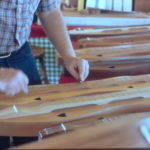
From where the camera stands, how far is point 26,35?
1377mm

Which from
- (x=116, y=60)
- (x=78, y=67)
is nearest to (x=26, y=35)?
(x=78, y=67)

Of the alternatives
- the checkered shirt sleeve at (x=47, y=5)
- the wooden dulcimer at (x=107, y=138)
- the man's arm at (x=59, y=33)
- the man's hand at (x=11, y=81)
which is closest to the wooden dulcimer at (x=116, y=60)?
the man's arm at (x=59, y=33)

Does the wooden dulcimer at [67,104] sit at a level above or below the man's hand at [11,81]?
below

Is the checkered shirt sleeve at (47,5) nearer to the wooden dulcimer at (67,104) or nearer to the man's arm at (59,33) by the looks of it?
the man's arm at (59,33)

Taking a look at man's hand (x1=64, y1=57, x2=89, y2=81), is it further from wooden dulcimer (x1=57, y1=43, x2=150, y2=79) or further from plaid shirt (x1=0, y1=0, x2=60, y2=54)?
plaid shirt (x1=0, y1=0, x2=60, y2=54)

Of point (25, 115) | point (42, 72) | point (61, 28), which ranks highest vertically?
point (61, 28)

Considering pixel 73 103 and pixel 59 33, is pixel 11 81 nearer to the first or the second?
pixel 73 103

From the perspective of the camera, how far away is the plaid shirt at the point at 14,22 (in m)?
1.23

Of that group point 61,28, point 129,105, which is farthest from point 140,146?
point 61,28

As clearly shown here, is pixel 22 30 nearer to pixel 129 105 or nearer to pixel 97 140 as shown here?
pixel 129 105

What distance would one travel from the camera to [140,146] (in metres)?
0.49

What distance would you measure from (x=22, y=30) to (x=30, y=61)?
183mm

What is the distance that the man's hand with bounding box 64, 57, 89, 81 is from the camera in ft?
4.08

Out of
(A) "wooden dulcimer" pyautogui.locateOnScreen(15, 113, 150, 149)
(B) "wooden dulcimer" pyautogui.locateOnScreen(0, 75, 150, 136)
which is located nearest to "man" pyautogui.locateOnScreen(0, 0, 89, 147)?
(B) "wooden dulcimer" pyautogui.locateOnScreen(0, 75, 150, 136)
